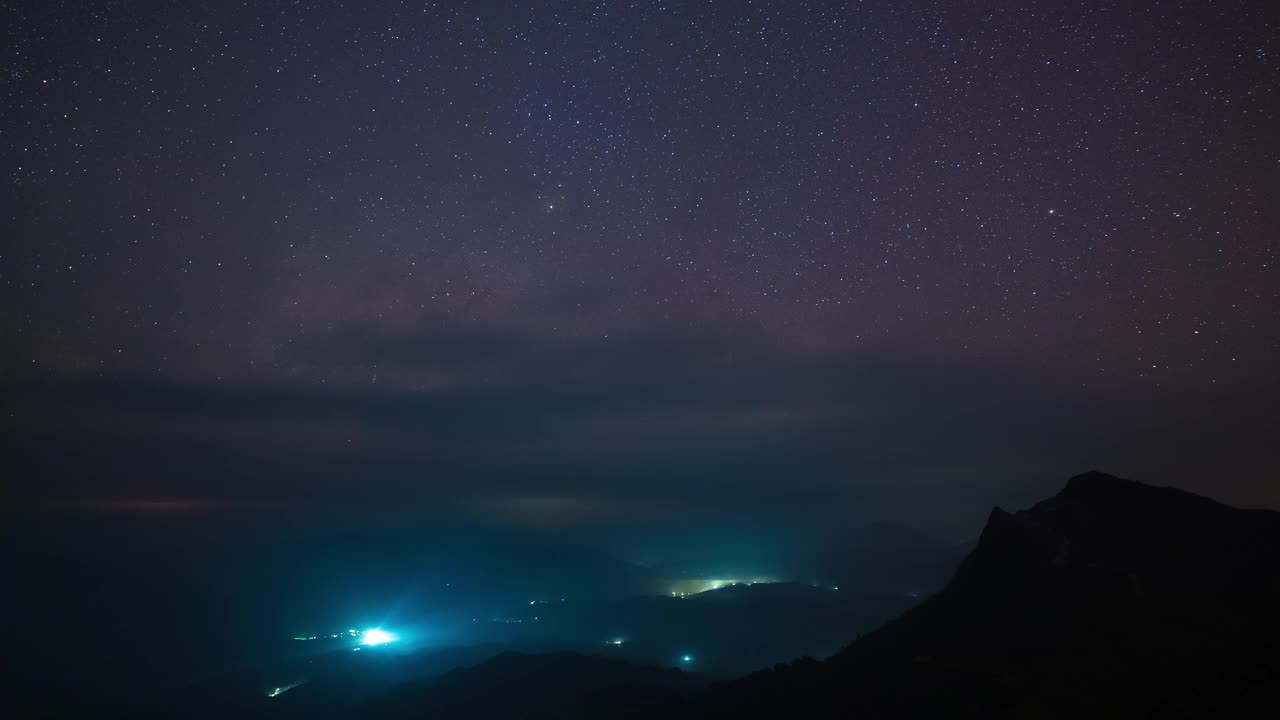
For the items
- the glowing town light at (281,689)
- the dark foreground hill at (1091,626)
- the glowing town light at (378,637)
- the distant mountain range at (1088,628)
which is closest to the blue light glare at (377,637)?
the glowing town light at (378,637)

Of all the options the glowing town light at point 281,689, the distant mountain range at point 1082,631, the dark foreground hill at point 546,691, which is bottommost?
the glowing town light at point 281,689

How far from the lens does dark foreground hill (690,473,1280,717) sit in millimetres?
24047

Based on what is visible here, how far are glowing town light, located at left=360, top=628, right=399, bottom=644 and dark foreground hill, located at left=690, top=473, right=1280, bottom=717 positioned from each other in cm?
15383

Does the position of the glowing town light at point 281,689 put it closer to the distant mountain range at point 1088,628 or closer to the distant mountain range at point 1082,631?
the distant mountain range at point 1082,631

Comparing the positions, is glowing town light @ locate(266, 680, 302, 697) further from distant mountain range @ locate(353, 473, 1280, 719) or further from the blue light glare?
distant mountain range @ locate(353, 473, 1280, 719)

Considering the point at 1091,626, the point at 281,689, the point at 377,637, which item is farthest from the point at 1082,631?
the point at 377,637

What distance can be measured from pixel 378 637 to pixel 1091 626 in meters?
187

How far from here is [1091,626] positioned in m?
27.9

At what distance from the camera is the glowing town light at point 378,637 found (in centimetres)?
16485

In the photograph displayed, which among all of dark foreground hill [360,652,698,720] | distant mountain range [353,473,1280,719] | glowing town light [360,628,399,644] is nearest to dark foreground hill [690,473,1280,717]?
distant mountain range [353,473,1280,719]

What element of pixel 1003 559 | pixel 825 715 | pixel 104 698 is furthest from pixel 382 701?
pixel 104 698

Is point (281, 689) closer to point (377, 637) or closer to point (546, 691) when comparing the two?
point (377, 637)

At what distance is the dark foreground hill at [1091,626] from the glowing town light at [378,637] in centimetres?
15383

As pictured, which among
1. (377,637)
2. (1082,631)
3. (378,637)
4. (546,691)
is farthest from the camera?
(377,637)
